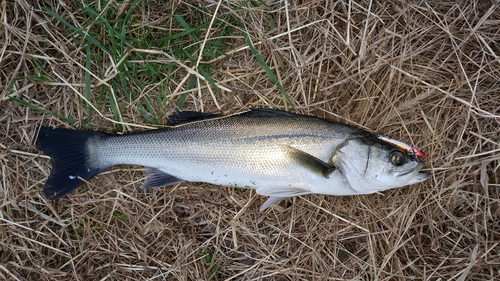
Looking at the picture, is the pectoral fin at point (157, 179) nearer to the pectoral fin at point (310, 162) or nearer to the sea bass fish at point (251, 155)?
the sea bass fish at point (251, 155)

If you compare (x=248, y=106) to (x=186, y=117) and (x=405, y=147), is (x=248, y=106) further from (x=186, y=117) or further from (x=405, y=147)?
(x=405, y=147)

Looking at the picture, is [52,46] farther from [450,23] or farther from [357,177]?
[450,23]

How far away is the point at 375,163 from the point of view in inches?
112

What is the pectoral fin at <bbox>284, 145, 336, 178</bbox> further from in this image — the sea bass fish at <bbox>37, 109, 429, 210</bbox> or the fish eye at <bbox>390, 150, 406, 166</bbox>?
the fish eye at <bbox>390, 150, 406, 166</bbox>

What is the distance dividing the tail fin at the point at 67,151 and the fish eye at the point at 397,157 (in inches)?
93.3

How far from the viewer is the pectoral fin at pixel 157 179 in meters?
3.12

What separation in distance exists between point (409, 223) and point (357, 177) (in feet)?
2.56

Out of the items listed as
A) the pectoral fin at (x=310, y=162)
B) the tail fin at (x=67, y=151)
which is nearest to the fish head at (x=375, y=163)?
the pectoral fin at (x=310, y=162)

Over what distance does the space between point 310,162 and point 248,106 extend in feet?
2.67

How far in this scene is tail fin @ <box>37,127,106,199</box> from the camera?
315cm

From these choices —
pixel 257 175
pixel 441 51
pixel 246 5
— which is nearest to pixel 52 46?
pixel 246 5

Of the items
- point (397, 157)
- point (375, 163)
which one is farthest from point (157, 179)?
point (397, 157)

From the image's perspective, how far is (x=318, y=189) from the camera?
9.82 feet

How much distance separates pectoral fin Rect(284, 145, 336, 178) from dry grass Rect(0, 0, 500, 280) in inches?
20.2
